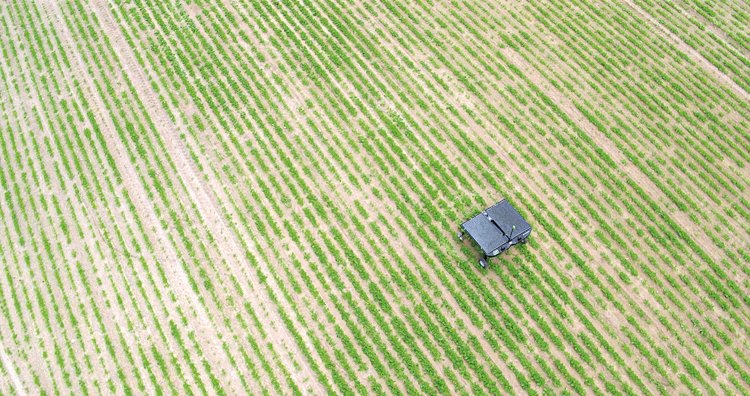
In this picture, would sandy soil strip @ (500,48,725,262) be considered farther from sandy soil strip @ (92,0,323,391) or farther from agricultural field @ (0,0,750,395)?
sandy soil strip @ (92,0,323,391)

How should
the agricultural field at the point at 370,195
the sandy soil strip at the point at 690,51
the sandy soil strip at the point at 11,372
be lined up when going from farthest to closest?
the sandy soil strip at the point at 690,51, the agricultural field at the point at 370,195, the sandy soil strip at the point at 11,372

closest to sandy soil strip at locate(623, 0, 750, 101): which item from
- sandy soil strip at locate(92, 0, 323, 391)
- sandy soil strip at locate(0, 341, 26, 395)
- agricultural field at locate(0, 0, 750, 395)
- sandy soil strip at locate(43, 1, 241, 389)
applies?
agricultural field at locate(0, 0, 750, 395)

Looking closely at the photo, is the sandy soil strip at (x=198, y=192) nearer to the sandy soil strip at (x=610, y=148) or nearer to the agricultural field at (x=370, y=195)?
the agricultural field at (x=370, y=195)

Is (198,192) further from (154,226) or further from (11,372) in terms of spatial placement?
(11,372)

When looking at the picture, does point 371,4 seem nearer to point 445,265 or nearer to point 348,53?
point 348,53

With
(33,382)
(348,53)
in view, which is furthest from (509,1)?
(33,382)

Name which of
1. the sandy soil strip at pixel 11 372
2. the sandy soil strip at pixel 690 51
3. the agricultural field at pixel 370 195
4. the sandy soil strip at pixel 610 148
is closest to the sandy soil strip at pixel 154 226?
the agricultural field at pixel 370 195
